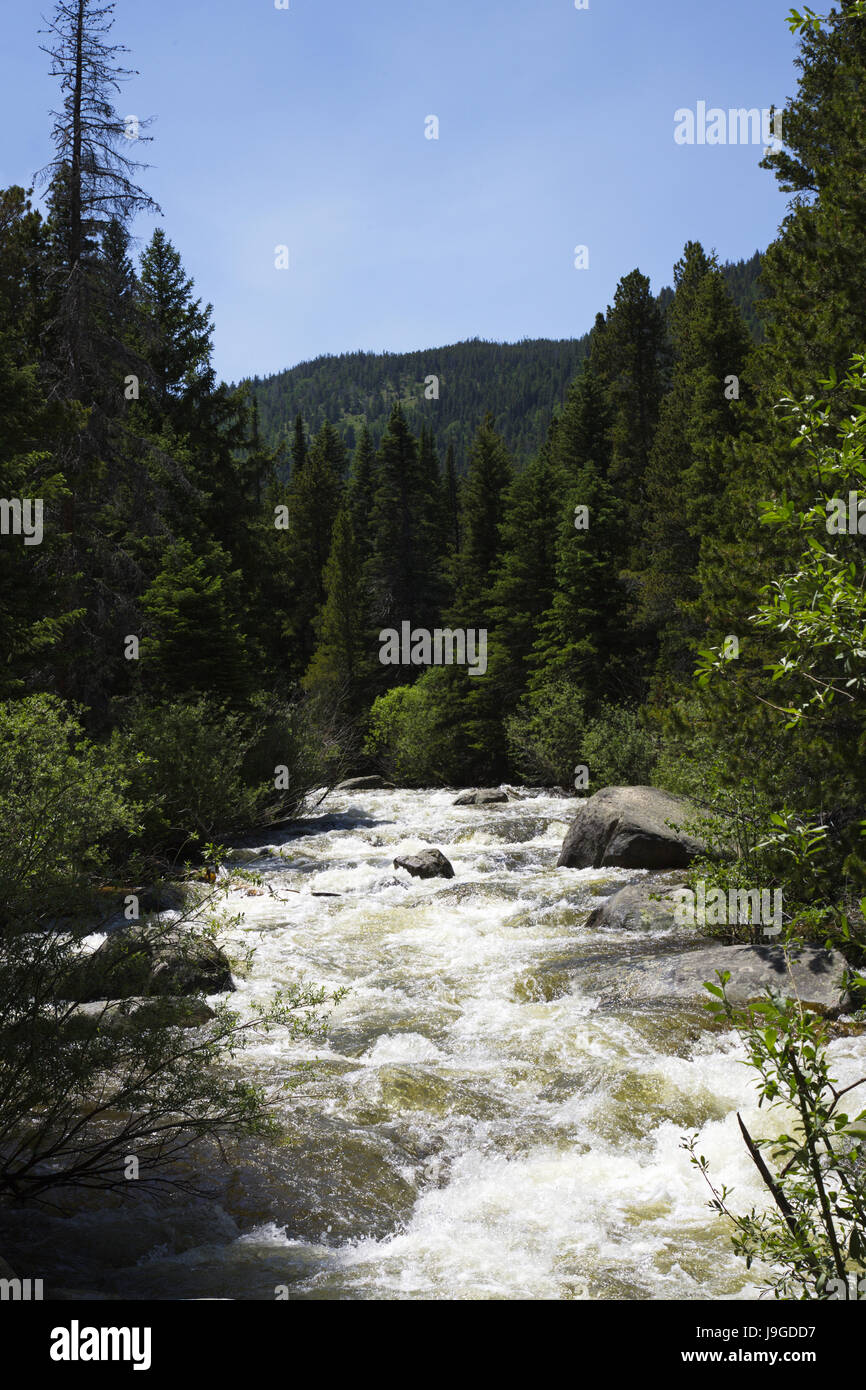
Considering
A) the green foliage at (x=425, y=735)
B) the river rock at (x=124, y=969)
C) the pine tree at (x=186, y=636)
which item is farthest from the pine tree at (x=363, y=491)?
the river rock at (x=124, y=969)

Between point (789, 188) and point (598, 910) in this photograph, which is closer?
point (598, 910)

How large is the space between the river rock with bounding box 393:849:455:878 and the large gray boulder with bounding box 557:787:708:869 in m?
2.19

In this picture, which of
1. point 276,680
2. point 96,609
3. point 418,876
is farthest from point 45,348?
point 418,876

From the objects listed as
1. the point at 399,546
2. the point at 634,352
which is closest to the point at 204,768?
the point at 634,352

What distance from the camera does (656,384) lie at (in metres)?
39.5

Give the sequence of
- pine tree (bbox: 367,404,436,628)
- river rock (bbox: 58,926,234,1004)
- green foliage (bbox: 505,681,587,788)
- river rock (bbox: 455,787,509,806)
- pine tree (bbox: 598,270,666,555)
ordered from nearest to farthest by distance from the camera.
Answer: river rock (bbox: 58,926,234,1004) → river rock (bbox: 455,787,509,806) → green foliage (bbox: 505,681,587,788) → pine tree (bbox: 598,270,666,555) → pine tree (bbox: 367,404,436,628)

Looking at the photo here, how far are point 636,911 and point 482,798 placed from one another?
14.3 m

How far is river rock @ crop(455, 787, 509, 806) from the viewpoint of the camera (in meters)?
26.6

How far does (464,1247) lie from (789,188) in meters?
19.6

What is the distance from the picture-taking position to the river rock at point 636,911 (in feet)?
40.4

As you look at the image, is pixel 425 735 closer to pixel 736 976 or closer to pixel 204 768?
pixel 204 768

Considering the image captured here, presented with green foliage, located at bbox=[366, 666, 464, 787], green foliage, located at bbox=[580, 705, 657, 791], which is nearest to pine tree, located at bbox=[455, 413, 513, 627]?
green foliage, located at bbox=[366, 666, 464, 787]

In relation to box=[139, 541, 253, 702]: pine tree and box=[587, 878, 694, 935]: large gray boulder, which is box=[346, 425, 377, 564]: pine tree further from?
box=[587, 878, 694, 935]: large gray boulder

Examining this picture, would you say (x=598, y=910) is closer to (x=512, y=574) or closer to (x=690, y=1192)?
(x=690, y=1192)
